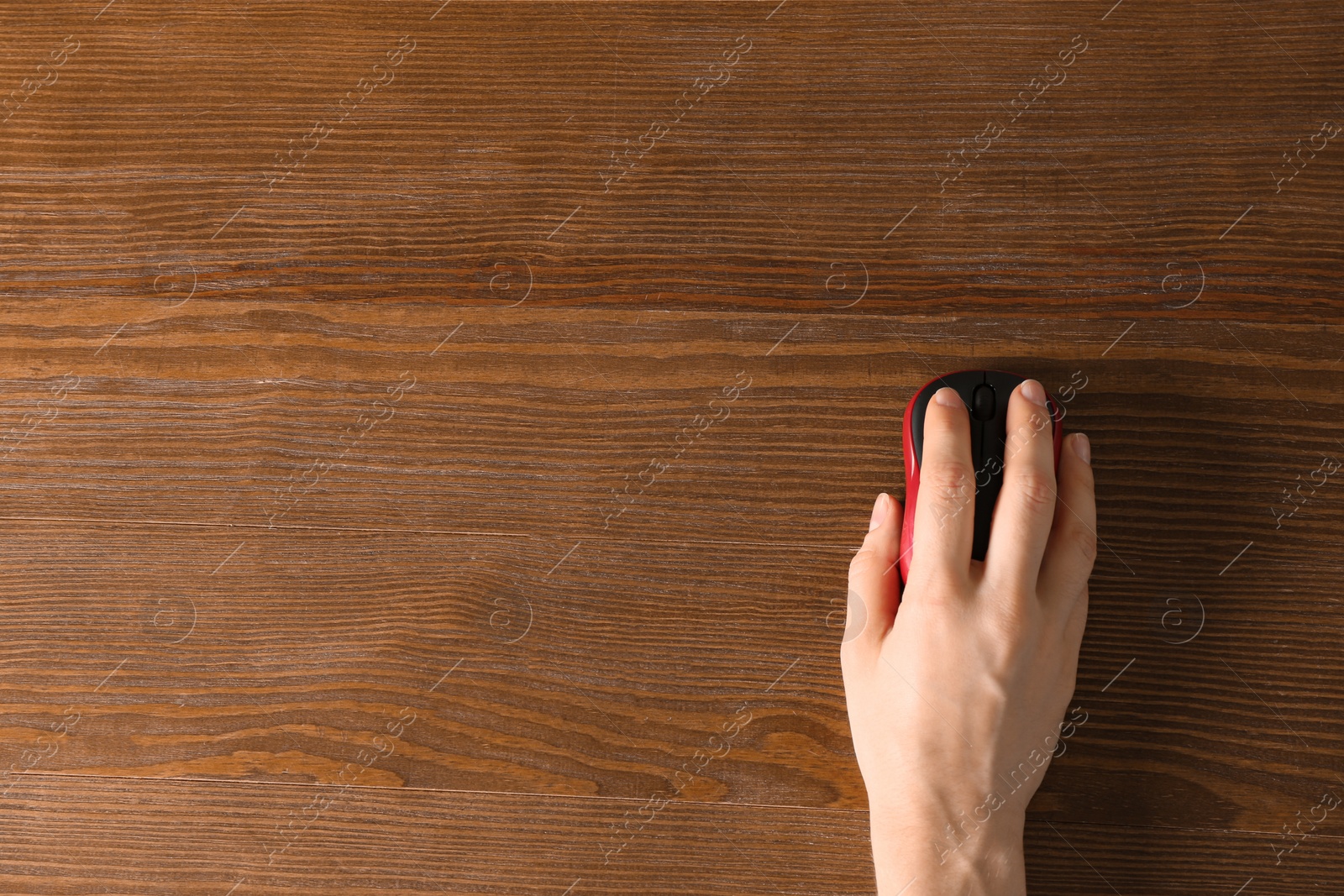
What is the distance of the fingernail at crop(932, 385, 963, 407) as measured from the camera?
0.68 m

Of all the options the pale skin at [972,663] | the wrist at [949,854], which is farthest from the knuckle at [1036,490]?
the wrist at [949,854]

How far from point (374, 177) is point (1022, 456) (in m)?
0.60

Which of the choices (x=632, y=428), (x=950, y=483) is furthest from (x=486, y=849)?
(x=950, y=483)

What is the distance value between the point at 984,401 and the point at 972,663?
0.70 feet

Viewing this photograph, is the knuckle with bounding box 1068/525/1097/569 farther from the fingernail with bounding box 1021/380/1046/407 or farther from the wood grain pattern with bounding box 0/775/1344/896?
the wood grain pattern with bounding box 0/775/1344/896

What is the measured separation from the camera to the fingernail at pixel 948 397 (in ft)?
2.25

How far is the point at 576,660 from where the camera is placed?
28.5 inches

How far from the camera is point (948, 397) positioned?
68 cm

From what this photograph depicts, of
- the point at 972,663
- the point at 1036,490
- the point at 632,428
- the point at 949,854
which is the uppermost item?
the point at 632,428

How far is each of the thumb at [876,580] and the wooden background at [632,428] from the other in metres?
0.02

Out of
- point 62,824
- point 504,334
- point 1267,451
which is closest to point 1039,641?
point 1267,451

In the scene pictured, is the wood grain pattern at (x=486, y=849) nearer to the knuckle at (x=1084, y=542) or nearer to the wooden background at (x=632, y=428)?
the wooden background at (x=632, y=428)

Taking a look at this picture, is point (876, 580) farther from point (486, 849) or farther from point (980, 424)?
point (486, 849)

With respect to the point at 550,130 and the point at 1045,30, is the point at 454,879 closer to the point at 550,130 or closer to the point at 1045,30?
the point at 550,130
